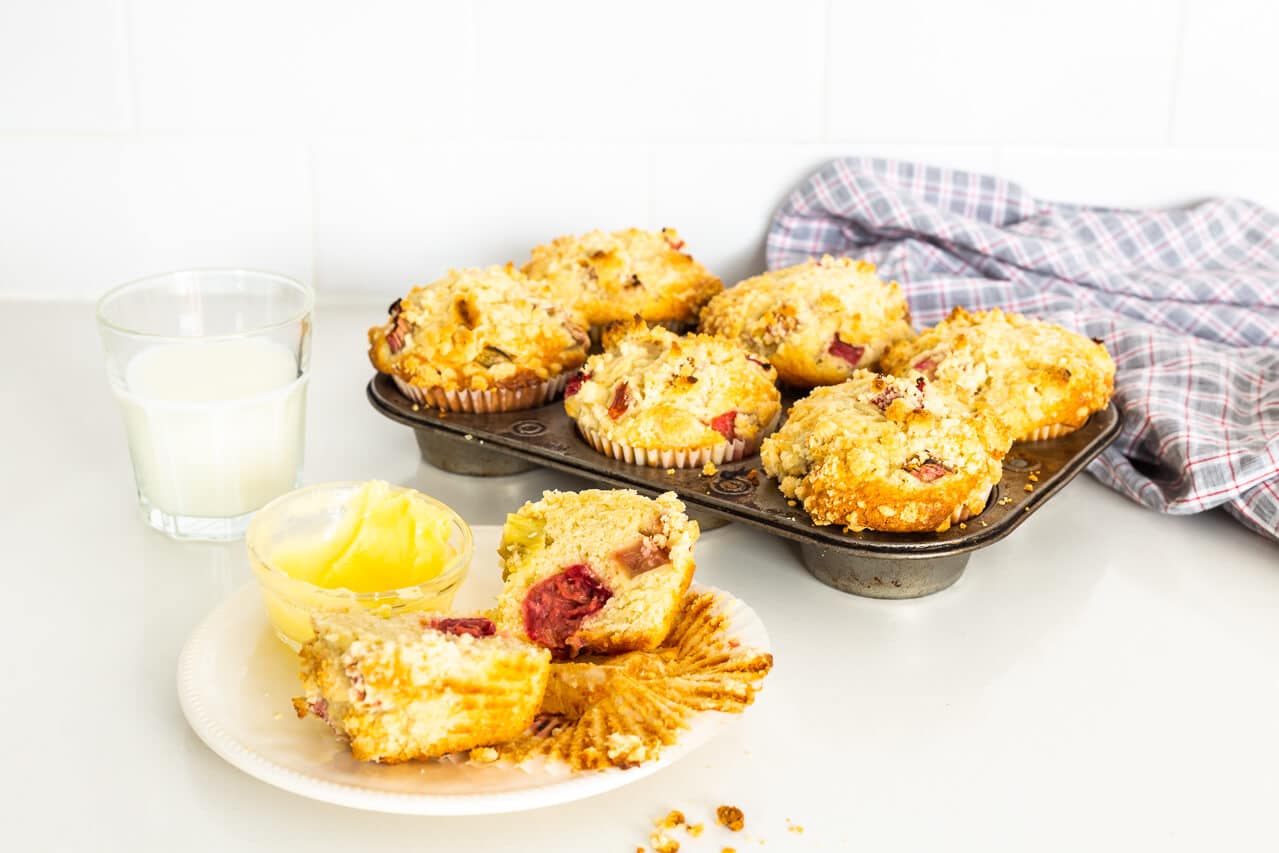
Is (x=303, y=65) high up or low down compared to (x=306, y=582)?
up

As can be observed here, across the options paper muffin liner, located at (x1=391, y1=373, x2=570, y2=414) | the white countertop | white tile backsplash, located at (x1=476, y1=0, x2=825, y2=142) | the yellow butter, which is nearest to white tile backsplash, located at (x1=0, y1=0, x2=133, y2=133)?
white tile backsplash, located at (x1=476, y1=0, x2=825, y2=142)

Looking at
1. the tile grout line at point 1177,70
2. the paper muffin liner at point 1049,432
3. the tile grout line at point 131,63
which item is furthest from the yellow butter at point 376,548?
the tile grout line at point 1177,70

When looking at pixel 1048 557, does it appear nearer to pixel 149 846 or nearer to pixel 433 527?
pixel 433 527

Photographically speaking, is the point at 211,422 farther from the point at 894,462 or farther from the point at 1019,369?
the point at 1019,369

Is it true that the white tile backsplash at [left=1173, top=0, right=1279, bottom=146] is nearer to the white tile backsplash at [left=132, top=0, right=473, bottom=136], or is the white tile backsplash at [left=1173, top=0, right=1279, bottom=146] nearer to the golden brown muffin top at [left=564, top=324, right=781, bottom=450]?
the golden brown muffin top at [left=564, top=324, right=781, bottom=450]

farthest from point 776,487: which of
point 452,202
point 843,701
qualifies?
point 452,202

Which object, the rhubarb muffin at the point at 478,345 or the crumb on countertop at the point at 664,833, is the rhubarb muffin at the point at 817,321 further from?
the crumb on countertop at the point at 664,833
